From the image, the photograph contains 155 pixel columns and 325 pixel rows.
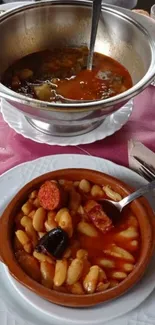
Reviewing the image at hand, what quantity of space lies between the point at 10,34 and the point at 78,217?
0.56 m

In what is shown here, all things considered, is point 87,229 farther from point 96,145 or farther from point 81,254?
point 96,145

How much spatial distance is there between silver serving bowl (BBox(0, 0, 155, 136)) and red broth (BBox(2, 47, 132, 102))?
0.02 m

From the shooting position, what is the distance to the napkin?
0.99m

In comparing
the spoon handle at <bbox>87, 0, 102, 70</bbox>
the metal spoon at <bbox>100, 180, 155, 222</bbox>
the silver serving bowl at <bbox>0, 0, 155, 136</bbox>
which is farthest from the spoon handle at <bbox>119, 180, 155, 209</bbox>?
the spoon handle at <bbox>87, 0, 102, 70</bbox>

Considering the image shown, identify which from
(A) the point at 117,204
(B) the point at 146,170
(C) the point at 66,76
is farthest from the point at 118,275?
(C) the point at 66,76

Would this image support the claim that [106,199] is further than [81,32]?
No

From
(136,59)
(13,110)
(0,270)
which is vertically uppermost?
(136,59)

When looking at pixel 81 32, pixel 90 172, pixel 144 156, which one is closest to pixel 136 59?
pixel 81 32

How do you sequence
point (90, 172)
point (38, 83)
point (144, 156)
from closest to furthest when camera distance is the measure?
point (90, 172)
point (144, 156)
point (38, 83)

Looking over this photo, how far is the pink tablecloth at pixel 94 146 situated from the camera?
1038 millimetres

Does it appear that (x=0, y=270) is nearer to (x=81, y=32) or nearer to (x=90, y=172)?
(x=90, y=172)

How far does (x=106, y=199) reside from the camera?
2.85 ft

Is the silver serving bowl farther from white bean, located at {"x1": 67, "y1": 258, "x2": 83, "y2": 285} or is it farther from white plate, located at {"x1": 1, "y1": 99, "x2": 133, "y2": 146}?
white bean, located at {"x1": 67, "y1": 258, "x2": 83, "y2": 285}

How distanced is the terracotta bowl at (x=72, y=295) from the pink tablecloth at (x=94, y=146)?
158 mm
